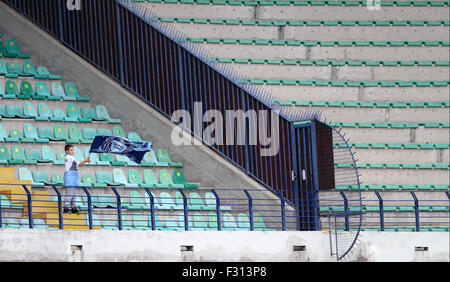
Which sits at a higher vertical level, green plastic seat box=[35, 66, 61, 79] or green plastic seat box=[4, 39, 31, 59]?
green plastic seat box=[4, 39, 31, 59]

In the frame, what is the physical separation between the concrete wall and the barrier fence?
0.84 feet

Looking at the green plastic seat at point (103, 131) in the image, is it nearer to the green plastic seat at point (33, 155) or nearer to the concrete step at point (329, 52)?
the green plastic seat at point (33, 155)

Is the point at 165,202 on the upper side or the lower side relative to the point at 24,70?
lower

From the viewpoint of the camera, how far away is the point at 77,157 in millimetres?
15352

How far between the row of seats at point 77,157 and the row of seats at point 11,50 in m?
2.70

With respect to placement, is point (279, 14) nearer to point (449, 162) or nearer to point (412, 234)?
point (449, 162)

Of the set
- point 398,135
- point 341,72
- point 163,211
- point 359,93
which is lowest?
point 163,211

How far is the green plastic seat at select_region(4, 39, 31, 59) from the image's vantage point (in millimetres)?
17344

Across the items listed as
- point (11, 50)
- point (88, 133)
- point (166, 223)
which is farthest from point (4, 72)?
point (166, 223)

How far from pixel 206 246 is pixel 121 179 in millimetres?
2565

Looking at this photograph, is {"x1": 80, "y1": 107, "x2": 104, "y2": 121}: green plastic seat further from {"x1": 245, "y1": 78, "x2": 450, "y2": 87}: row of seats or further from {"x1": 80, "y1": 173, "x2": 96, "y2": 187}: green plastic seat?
{"x1": 245, "y1": 78, "x2": 450, "y2": 87}: row of seats

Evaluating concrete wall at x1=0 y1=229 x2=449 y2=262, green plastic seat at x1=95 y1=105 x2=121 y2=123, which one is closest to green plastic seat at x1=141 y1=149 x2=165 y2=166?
green plastic seat at x1=95 y1=105 x2=121 y2=123

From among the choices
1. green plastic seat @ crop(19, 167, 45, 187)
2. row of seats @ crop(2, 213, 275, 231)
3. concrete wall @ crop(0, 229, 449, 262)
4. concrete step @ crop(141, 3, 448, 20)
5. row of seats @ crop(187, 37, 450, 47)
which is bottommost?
concrete wall @ crop(0, 229, 449, 262)

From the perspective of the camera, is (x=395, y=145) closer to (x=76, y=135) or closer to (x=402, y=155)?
(x=402, y=155)
